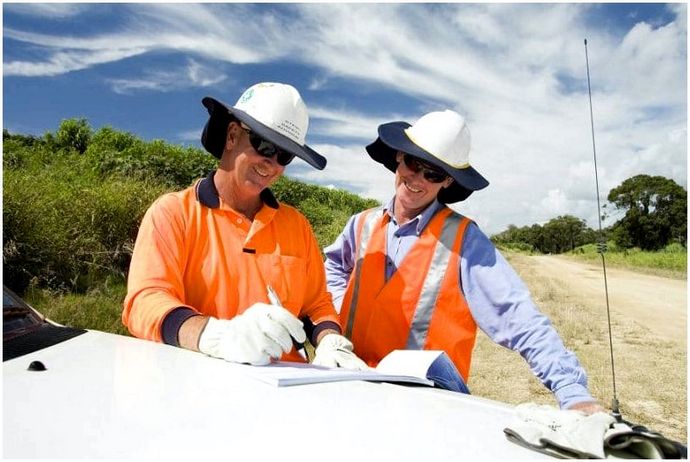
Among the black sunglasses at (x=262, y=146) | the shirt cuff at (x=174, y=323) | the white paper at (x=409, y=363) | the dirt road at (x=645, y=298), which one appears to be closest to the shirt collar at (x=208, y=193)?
the black sunglasses at (x=262, y=146)

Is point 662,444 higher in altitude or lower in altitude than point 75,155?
lower

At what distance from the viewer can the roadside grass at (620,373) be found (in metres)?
5.76

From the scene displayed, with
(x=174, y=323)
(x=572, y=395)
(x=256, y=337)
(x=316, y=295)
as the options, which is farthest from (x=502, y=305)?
(x=174, y=323)

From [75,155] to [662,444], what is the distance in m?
12.7

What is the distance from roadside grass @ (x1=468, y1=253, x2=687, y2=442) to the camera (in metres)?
5.76

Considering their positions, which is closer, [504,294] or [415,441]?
[415,441]

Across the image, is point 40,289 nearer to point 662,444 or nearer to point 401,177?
point 401,177

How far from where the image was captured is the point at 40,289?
711 cm

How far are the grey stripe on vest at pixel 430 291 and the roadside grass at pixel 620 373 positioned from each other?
3.04 metres

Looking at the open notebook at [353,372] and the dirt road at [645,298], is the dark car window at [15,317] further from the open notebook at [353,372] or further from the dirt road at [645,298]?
the dirt road at [645,298]

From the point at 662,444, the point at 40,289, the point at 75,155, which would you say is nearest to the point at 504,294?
the point at 662,444

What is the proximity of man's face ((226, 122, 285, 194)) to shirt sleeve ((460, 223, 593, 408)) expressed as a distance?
1.15 metres

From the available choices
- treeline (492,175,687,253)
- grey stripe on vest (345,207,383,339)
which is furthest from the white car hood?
treeline (492,175,687,253)

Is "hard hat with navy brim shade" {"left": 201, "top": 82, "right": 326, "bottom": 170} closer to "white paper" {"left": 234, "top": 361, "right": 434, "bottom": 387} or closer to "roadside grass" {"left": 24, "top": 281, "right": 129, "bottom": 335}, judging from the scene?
"white paper" {"left": 234, "top": 361, "right": 434, "bottom": 387}
